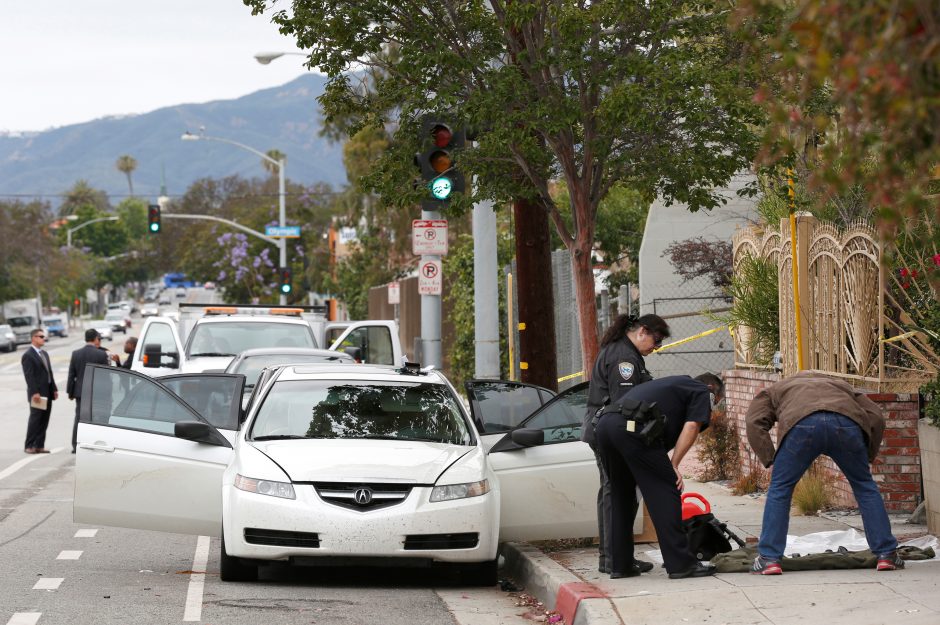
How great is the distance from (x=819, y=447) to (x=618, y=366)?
1.34 m

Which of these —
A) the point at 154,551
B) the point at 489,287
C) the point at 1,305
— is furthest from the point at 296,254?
the point at 154,551

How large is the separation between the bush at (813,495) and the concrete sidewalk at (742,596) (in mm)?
1579

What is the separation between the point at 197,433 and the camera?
380 inches

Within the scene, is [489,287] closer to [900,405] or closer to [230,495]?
[900,405]

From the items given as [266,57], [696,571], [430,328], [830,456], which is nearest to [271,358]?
[430,328]

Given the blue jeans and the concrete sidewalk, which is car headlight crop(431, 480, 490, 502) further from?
the blue jeans

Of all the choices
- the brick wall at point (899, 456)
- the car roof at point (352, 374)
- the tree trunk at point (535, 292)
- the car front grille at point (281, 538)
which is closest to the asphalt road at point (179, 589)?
the car front grille at point (281, 538)

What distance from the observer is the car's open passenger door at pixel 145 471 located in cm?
964

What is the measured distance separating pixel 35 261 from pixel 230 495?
81.3m

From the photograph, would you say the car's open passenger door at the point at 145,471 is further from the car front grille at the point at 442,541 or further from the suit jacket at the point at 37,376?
the suit jacket at the point at 37,376

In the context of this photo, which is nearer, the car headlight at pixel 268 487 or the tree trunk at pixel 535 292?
the car headlight at pixel 268 487

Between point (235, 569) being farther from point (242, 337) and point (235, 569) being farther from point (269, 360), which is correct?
point (242, 337)

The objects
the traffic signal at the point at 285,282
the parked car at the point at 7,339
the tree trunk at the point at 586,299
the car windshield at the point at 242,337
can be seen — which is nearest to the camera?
the tree trunk at the point at 586,299

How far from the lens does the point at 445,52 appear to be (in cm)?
1160
